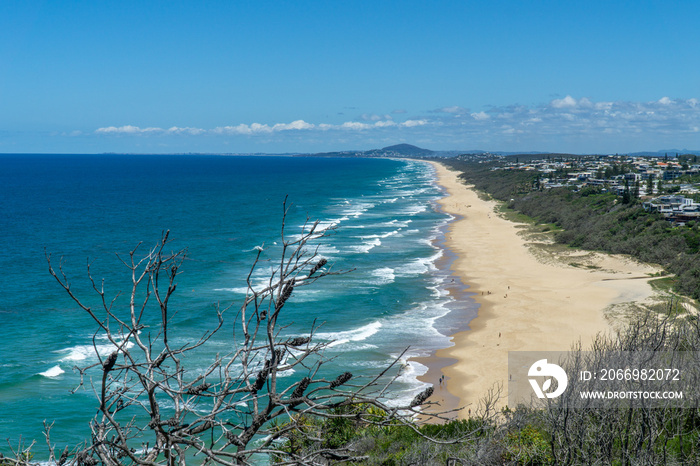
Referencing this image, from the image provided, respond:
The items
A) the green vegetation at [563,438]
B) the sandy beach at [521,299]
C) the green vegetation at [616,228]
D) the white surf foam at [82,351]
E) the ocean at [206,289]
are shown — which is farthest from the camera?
the green vegetation at [616,228]

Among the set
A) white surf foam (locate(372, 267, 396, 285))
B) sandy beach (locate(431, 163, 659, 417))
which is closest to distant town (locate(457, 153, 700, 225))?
sandy beach (locate(431, 163, 659, 417))

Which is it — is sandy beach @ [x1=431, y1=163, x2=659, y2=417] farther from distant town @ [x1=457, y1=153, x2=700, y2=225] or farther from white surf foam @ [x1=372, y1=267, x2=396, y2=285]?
distant town @ [x1=457, y1=153, x2=700, y2=225]

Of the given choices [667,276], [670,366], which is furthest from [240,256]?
[670,366]

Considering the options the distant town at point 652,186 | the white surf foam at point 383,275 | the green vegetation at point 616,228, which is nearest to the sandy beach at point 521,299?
the green vegetation at point 616,228

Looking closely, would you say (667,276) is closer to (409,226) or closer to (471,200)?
(409,226)

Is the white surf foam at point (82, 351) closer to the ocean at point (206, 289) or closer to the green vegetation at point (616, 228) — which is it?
the ocean at point (206, 289)

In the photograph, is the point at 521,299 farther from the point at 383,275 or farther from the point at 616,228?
the point at 616,228

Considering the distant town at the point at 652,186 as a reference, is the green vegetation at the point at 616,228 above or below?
below

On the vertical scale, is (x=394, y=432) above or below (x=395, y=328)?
above
